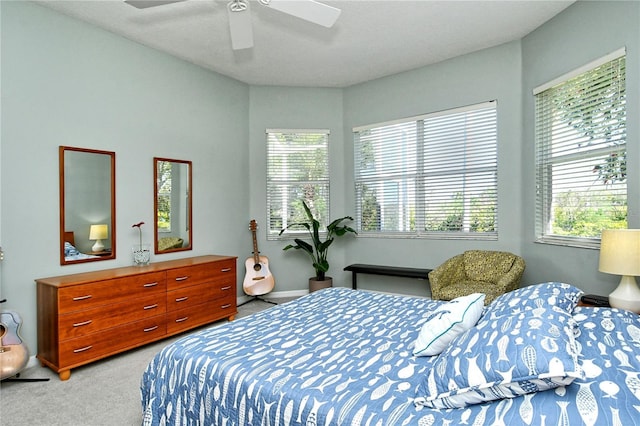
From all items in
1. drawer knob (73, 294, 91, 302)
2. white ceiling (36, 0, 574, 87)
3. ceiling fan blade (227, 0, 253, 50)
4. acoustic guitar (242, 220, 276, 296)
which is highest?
white ceiling (36, 0, 574, 87)

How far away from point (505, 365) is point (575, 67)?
3.25 meters

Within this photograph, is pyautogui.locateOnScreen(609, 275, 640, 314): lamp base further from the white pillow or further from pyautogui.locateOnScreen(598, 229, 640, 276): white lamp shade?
the white pillow

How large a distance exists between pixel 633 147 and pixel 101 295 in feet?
14.0

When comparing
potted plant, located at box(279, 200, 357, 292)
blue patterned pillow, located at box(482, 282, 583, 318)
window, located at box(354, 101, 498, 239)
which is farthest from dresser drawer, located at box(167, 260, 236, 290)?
blue patterned pillow, located at box(482, 282, 583, 318)

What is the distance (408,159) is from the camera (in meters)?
4.84

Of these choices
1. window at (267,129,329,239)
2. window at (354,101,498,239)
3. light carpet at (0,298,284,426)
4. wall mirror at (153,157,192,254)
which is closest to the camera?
light carpet at (0,298,284,426)

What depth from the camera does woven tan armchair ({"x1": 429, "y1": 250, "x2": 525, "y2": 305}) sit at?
138 inches

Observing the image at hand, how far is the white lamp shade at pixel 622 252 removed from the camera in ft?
7.31

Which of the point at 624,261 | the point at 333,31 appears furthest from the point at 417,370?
the point at 333,31

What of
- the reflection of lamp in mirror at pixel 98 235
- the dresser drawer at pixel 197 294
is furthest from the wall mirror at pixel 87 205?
the dresser drawer at pixel 197 294

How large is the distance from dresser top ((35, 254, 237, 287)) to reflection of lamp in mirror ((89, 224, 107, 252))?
0.22 metres

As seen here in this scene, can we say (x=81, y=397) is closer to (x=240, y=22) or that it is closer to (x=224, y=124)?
(x=240, y=22)

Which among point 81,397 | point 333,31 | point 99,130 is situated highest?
point 333,31

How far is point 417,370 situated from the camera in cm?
147
